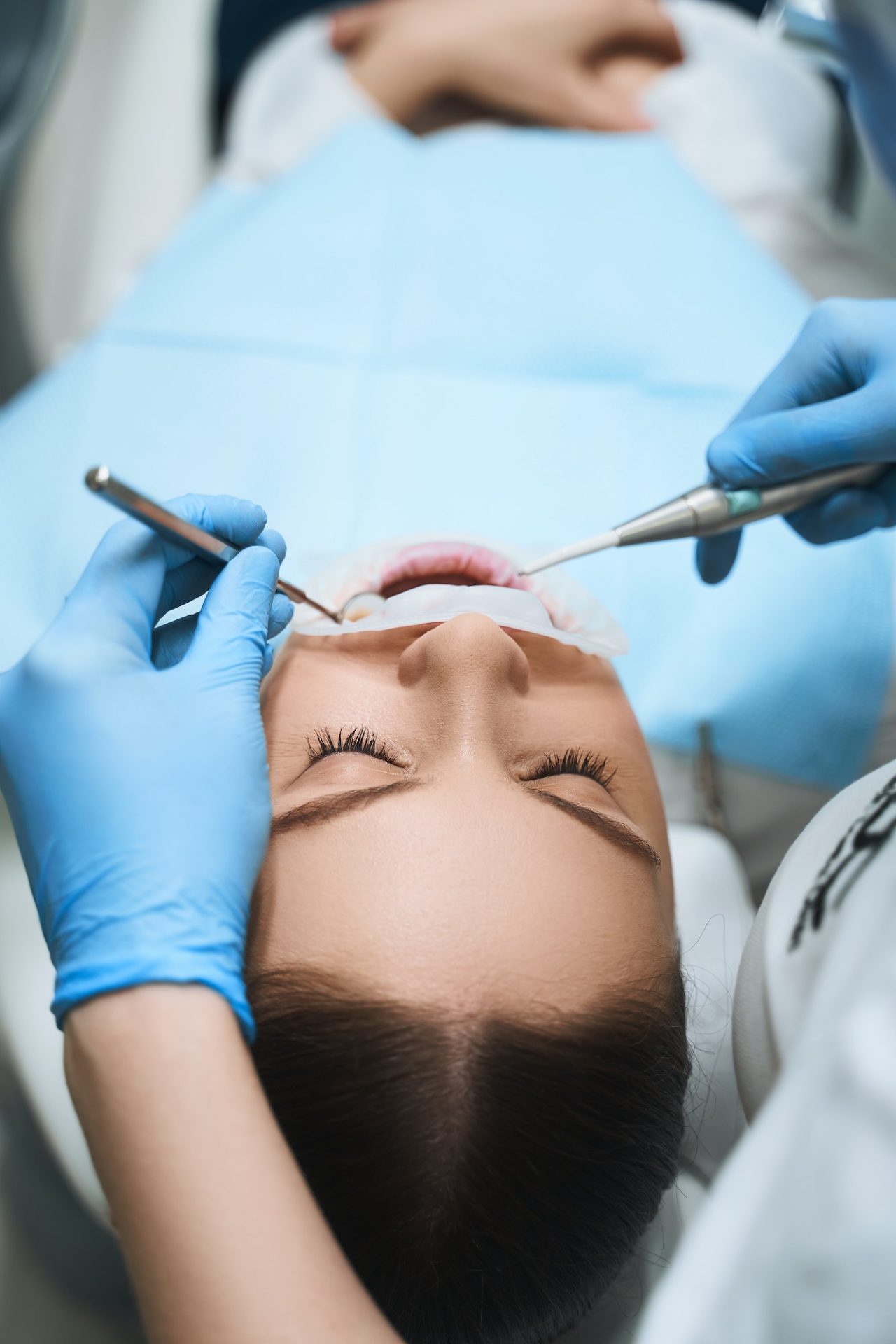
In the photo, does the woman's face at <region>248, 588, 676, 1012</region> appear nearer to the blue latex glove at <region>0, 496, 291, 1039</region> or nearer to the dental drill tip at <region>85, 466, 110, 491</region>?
the blue latex glove at <region>0, 496, 291, 1039</region>

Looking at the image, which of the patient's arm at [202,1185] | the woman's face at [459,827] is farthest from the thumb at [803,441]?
the patient's arm at [202,1185]

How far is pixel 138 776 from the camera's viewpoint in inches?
28.2

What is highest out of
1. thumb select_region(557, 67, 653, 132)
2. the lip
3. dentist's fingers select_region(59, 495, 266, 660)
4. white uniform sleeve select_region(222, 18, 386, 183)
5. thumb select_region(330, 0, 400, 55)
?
thumb select_region(330, 0, 400, 55)

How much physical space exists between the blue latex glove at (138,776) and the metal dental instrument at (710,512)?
307mm

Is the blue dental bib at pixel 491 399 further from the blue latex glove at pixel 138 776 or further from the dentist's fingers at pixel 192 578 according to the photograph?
the blue latex glove at pixel 138 776

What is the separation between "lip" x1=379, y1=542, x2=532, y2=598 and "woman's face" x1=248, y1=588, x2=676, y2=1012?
9 centimetres

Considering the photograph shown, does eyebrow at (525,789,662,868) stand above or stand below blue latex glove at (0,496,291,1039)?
below

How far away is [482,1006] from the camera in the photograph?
0.75 meters

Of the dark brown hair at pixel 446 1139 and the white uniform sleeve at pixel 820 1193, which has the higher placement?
the white uniform sleeve at pixel 820 1193

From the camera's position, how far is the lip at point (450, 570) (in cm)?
102

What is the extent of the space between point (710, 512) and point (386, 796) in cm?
42

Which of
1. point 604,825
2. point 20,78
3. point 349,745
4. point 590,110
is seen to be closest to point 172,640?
point 349,745

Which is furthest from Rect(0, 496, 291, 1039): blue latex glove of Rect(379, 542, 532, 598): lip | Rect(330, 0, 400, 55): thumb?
Rect(330, 0, 400, 55): thumb

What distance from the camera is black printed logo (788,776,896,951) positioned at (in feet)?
2.24
